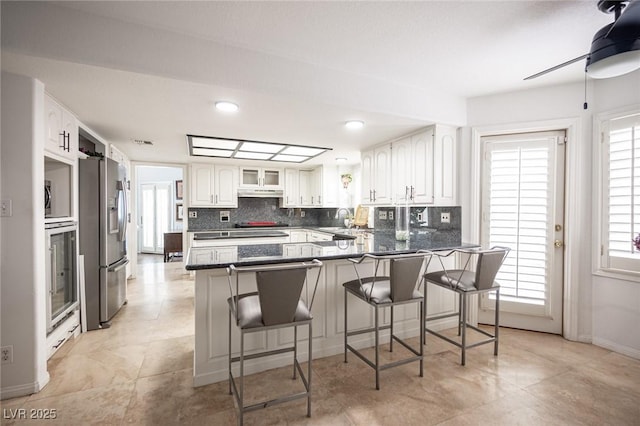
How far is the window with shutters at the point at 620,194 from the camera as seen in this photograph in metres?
2.40

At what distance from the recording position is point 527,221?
2916 millimetres

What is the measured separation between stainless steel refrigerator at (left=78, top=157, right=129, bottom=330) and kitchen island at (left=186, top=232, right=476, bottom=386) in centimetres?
139

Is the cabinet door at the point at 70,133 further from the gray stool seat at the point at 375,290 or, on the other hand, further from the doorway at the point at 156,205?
the doorway at the point at 156,205

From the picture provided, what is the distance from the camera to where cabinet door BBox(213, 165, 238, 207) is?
17.5 ft

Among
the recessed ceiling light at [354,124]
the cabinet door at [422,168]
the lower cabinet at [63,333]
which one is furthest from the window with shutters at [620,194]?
the lower cabinet at [63,333]

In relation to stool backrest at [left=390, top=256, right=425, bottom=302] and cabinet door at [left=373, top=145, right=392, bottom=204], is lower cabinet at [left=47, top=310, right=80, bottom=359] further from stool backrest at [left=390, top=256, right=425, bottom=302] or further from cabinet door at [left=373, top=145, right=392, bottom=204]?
cabinet door at [left=373, top=145, right=392, bottom=204]

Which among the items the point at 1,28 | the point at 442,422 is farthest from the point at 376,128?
the point at 1,28

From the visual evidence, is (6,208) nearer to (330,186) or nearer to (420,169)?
(420,169)

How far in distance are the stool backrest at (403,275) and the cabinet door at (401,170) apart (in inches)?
56.2

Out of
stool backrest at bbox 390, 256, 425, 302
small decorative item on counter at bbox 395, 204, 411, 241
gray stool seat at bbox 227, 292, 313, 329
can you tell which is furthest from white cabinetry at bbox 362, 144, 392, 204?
gray stool seat at bbox 227, 292, 313, 329

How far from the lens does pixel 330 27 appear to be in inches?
73.9

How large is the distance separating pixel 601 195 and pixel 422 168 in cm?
153

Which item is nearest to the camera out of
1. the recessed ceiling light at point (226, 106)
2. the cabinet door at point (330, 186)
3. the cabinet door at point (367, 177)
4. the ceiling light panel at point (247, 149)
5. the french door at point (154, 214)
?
the recessed ceiling light at point (226, 106)

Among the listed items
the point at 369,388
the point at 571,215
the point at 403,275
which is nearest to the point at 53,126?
the point at 403,275
